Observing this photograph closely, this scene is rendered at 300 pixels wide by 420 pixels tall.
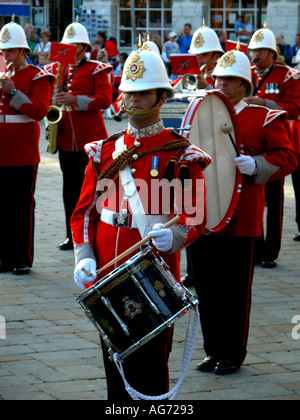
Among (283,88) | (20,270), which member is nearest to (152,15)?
(283,88)

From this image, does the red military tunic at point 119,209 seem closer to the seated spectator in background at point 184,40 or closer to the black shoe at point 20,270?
the black shoe at point 20,270

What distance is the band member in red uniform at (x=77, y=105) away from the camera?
882cm

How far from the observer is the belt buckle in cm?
419

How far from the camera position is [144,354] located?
13.5 feet

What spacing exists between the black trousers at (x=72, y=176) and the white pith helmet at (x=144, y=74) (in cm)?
472

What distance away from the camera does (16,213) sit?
802cm

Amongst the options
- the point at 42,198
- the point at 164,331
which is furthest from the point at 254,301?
the point at 42,198

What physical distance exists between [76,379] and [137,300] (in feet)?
4.77

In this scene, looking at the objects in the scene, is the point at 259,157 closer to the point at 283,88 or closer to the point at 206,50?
the point at 283,88

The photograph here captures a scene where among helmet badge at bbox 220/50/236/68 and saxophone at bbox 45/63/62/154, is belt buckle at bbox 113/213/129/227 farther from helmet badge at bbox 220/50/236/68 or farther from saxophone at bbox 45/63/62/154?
saxophone at bbox 45/63/62/154

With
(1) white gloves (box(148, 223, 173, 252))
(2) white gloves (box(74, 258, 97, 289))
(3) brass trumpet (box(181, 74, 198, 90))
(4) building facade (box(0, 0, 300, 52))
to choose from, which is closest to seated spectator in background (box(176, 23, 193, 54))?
(4) building facade (box(0, 0, 300, 52))

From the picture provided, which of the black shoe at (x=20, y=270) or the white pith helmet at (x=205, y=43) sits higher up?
the white pith helmet at (x=205, y=43)

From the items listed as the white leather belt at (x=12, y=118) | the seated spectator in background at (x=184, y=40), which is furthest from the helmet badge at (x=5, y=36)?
the seated spectator in background at (x=184, y=40)
